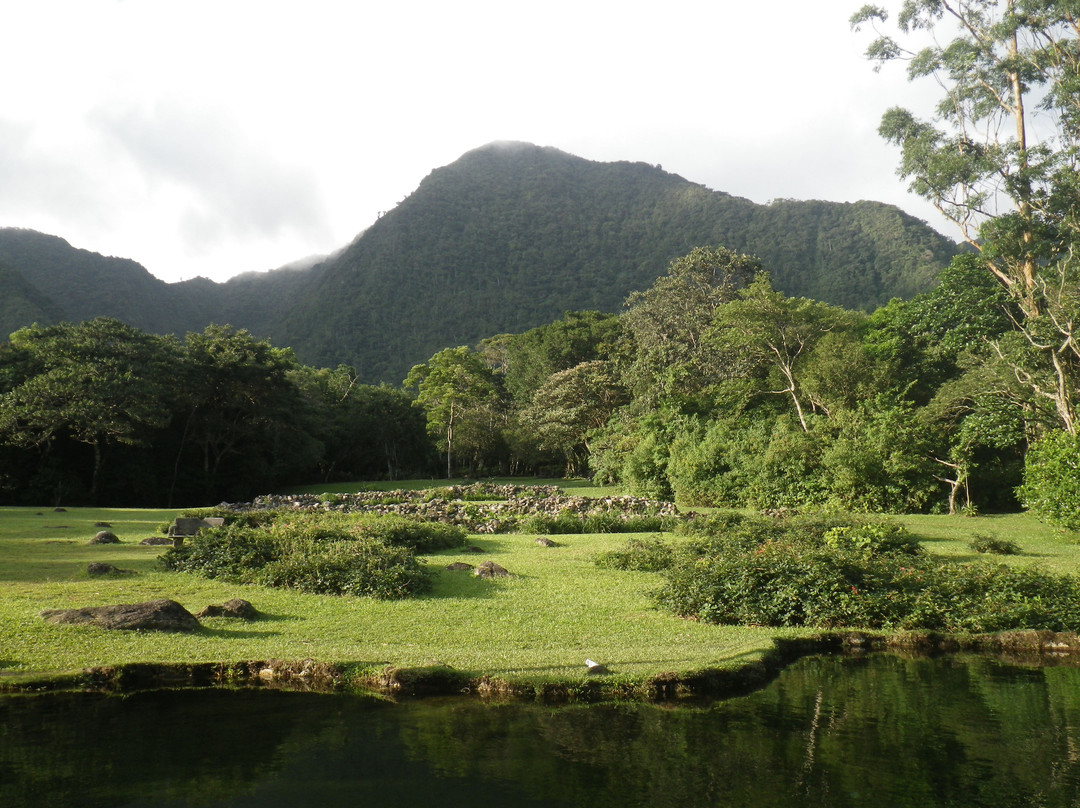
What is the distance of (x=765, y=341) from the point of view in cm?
2870

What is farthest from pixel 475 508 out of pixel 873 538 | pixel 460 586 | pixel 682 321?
pixel 682 321

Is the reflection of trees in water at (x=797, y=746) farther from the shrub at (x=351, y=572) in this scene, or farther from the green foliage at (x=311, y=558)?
the green foliage at (x=311, y=558)

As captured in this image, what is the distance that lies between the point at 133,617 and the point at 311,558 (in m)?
3.38

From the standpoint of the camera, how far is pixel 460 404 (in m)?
54.0

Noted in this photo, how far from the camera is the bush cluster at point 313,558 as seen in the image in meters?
10.6

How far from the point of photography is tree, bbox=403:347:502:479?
53.2 m

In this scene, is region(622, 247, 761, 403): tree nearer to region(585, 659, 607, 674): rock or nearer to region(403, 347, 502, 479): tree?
region(403, 347, 502, 479): tree

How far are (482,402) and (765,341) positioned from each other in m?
30.4

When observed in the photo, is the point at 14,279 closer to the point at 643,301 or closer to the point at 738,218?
the point at 643,301

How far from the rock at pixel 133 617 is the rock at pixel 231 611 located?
432 mm

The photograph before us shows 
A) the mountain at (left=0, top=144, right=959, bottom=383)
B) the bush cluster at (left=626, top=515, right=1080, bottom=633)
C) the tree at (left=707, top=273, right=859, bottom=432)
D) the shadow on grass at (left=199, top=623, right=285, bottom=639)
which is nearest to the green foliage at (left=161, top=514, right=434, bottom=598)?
the shadow on grass at (left=199, top=623, right=285, bottom=639)

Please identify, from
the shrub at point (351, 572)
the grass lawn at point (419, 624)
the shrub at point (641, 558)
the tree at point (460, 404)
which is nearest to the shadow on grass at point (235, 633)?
the grass lawn at point (419, 624)

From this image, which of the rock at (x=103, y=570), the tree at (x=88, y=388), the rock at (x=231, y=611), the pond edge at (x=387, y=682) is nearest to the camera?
the pond edge at (x=387, y=682)

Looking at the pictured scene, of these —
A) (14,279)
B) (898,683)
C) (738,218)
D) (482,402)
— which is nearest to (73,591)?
(898,683)
